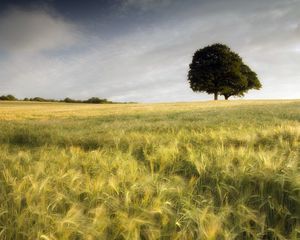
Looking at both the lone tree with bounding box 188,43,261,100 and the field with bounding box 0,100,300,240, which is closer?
the field with bounding box 0,100,300,240

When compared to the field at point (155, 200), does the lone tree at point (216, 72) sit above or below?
above

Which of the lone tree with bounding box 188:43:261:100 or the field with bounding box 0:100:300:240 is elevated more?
the lone tree with bounding box 188:43:261:100

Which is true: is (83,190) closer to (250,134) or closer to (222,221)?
(222,221)

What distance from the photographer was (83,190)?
8.20 ft

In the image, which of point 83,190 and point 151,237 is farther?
point 83,190

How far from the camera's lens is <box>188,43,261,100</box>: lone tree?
44.7m

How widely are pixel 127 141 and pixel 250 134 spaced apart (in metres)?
2.24

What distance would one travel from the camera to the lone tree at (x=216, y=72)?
44719 mm

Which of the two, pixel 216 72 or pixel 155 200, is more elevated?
pixel 216 72

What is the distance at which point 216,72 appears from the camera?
4509cm

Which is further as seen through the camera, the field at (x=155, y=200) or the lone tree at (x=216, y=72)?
the lone tree at (x=216, y=72)

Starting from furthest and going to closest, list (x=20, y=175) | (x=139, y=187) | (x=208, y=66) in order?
1. (x=208, y=66)
2. (x=20, y=175)
3. (x=139, y=187)

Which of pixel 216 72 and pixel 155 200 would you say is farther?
pixel 216 72

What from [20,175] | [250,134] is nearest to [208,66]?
[250,134]
